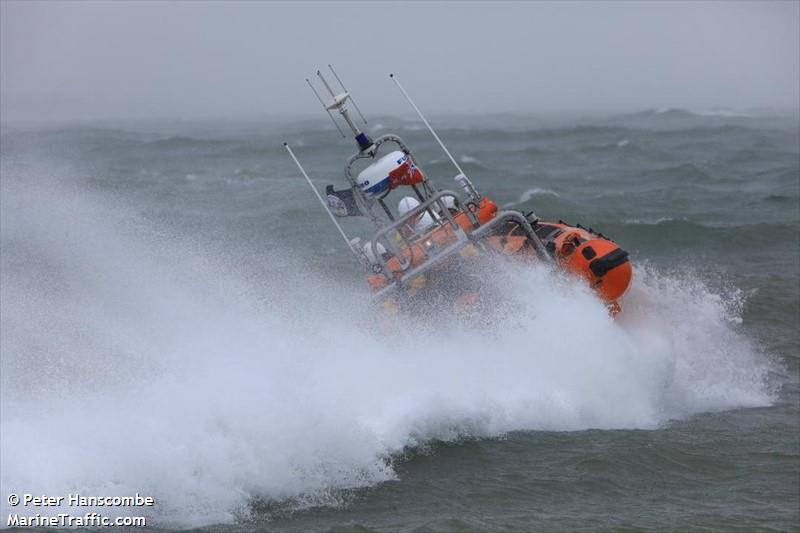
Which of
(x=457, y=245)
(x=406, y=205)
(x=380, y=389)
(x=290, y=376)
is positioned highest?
(x=406, y=205)

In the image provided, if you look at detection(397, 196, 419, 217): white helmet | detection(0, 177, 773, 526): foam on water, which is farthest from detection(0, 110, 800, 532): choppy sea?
detection(397, 196, 419, 217): white helmet

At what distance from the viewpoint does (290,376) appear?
30.8 ft

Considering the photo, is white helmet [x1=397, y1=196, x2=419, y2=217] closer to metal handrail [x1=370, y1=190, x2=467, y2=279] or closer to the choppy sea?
metal handrail [x1=370, y1=190, x2=467, y2=279]

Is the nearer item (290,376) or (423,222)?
(290,376)

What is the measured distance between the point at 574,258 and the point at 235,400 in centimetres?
408

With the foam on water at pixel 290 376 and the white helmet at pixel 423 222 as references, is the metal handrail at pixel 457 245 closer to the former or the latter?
the foam on water at pixel 290 376

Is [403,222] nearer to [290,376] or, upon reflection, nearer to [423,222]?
[423,222]

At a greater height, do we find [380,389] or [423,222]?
[423,222]

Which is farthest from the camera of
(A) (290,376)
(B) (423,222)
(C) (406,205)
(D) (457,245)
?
(C) (406,205)

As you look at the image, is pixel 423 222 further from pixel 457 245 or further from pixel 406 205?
pixel 457 245

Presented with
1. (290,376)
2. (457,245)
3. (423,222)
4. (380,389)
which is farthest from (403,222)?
(290,376)

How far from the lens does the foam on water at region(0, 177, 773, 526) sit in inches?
330

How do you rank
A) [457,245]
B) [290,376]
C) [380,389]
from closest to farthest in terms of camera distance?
[290,376]
[380,389]
[457,245]

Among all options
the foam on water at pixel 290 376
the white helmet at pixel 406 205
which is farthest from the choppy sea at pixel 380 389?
the white helmet at pixel 406 205
